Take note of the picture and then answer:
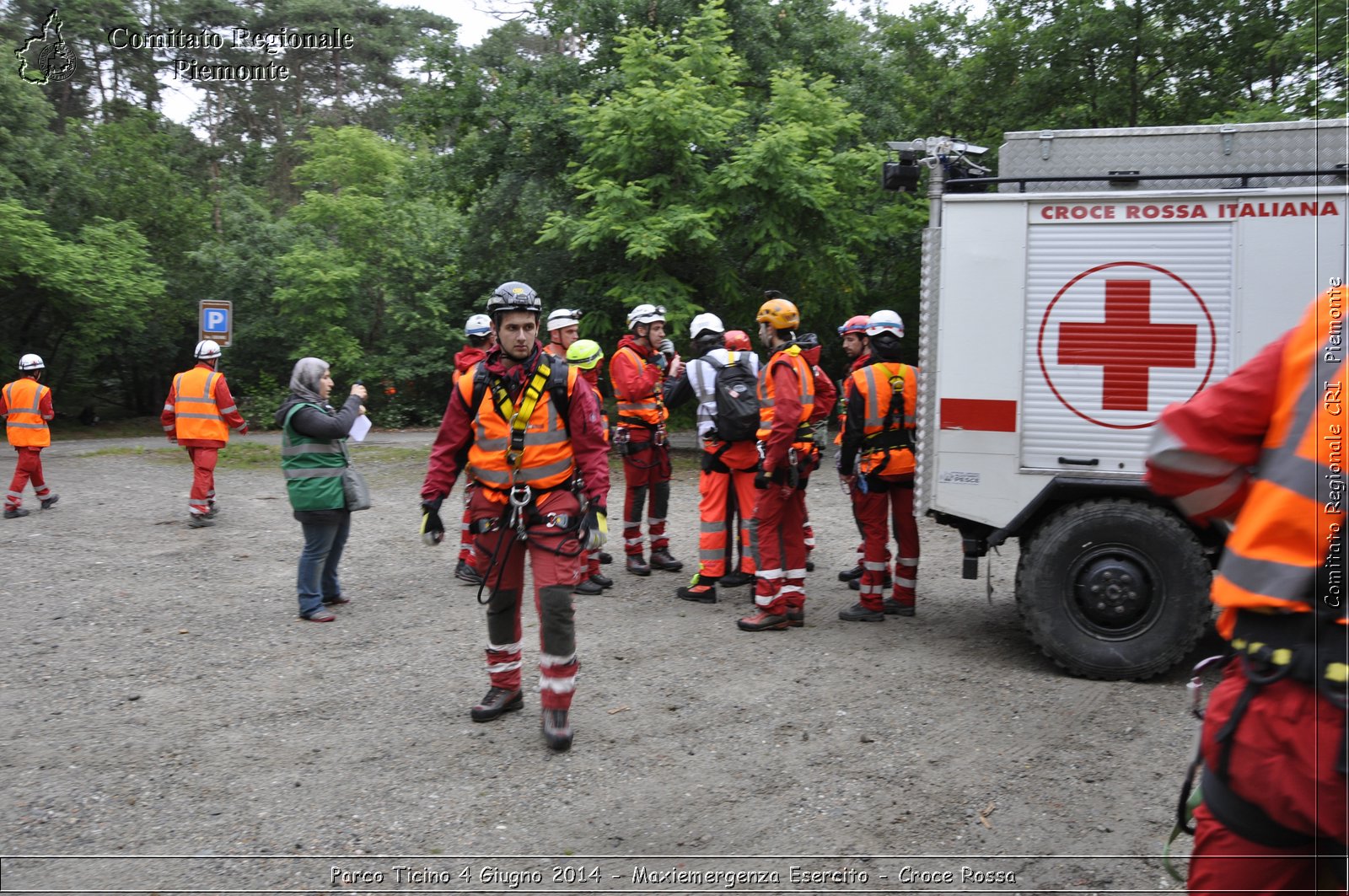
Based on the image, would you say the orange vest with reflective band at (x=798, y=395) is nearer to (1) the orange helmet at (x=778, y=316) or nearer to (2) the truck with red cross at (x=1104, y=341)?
(1) the orange helmet at (x=778, y=316)

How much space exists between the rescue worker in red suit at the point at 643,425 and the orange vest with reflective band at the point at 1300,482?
24.1 ft

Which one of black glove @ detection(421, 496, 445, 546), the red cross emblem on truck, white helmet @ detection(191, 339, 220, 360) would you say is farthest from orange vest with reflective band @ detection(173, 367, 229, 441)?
the red cross emblem on truck

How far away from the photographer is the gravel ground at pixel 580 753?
14.2 feet

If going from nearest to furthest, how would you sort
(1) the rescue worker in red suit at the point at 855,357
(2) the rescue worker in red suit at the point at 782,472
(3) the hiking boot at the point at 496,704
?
(3) the hiking boot at the point at 496,704, (2) the rescue worker in red suit at the point at 782,472, (1) the rescue worker in red suit at the point at 855,357

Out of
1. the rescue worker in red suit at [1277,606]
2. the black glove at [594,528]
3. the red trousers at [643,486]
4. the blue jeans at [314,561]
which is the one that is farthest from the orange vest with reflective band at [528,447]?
the red trousers at [643,486]

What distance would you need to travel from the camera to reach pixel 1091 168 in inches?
286

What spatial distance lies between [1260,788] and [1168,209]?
495cm

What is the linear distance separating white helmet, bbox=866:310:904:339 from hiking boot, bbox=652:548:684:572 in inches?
119

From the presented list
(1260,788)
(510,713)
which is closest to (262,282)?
(510,713)

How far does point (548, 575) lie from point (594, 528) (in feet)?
1.15

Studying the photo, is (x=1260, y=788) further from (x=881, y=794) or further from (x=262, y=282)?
(x=262, y=282)

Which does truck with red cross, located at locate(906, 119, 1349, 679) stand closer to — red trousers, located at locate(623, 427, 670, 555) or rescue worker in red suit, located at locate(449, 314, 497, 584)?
red trousers, located at locate(623, 427, 670, 555)

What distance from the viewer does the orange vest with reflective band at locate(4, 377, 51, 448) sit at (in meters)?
13.1

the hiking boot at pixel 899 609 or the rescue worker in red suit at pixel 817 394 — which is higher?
the rescue worker in red suit at pixel 817 394
